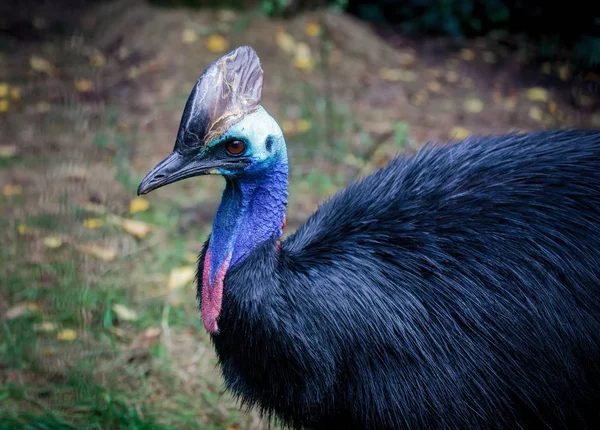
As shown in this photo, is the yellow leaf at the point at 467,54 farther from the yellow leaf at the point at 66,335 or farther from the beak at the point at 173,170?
the beak at the point at 173,170

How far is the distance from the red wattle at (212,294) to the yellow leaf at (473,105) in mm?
3534

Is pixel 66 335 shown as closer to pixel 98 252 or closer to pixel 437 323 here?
pixel 98 252

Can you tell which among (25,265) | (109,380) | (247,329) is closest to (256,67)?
(247,329)

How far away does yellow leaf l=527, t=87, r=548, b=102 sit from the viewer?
532cm

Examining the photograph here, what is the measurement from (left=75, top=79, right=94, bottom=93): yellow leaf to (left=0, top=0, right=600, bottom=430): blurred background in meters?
0.02

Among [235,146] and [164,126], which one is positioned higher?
[235,146]

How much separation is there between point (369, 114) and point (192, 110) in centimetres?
326

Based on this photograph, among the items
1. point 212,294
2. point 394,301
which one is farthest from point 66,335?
point 394,301

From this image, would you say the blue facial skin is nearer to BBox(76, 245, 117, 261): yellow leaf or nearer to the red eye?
the red eye

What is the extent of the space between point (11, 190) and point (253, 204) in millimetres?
2425

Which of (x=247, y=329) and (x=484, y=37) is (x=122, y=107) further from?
(x=247, y=329)

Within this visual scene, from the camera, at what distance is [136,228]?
3.78 metres

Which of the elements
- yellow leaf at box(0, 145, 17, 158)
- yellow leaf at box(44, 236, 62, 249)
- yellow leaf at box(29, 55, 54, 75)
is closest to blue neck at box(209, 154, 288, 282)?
yellow leaf at box(44, 236, 62, 249)

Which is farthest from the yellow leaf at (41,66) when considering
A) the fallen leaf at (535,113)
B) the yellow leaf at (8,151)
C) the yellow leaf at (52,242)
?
the fallen leaf at (535,113)
